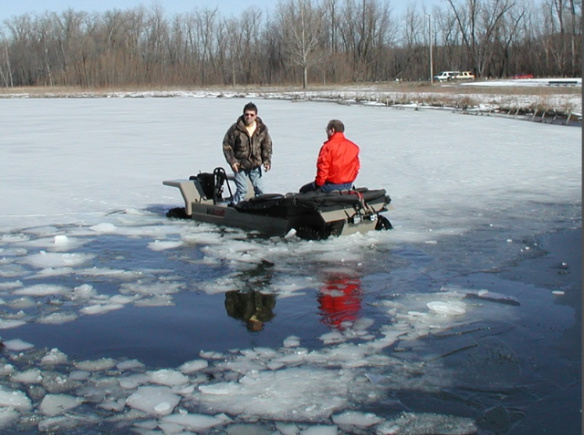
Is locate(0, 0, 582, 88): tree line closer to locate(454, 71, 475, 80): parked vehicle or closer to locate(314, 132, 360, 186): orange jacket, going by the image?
locate(454, 71, 475, 80): parked vehicle

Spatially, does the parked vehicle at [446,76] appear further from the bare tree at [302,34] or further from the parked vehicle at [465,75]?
the bare tree at [302,34]

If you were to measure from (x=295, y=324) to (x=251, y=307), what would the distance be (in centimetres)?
58

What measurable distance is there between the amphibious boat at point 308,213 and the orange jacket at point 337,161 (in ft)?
0.74

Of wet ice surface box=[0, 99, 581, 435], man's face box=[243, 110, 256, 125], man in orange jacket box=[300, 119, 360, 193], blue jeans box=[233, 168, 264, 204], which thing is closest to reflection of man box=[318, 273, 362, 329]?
wet ice surface box=[0, 99, 581, 435]

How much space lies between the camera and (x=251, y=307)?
596 centimetres

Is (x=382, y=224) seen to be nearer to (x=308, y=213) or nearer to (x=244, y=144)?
(x=308, y=213)

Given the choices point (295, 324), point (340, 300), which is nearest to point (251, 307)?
point (295, 324)

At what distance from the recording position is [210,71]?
277ft

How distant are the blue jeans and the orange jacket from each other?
121 cm

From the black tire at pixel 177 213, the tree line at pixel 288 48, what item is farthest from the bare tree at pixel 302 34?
the black tire at pixel 177 213

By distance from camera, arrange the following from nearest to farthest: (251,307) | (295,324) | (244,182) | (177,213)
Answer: (295,324) → (251,307) → (244,182) → (177,213)

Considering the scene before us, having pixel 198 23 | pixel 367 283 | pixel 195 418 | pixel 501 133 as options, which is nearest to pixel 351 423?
pixel 195 418

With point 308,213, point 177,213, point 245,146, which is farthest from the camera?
point 177,213

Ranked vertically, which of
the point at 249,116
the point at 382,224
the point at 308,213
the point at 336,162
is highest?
the point at 249,116
